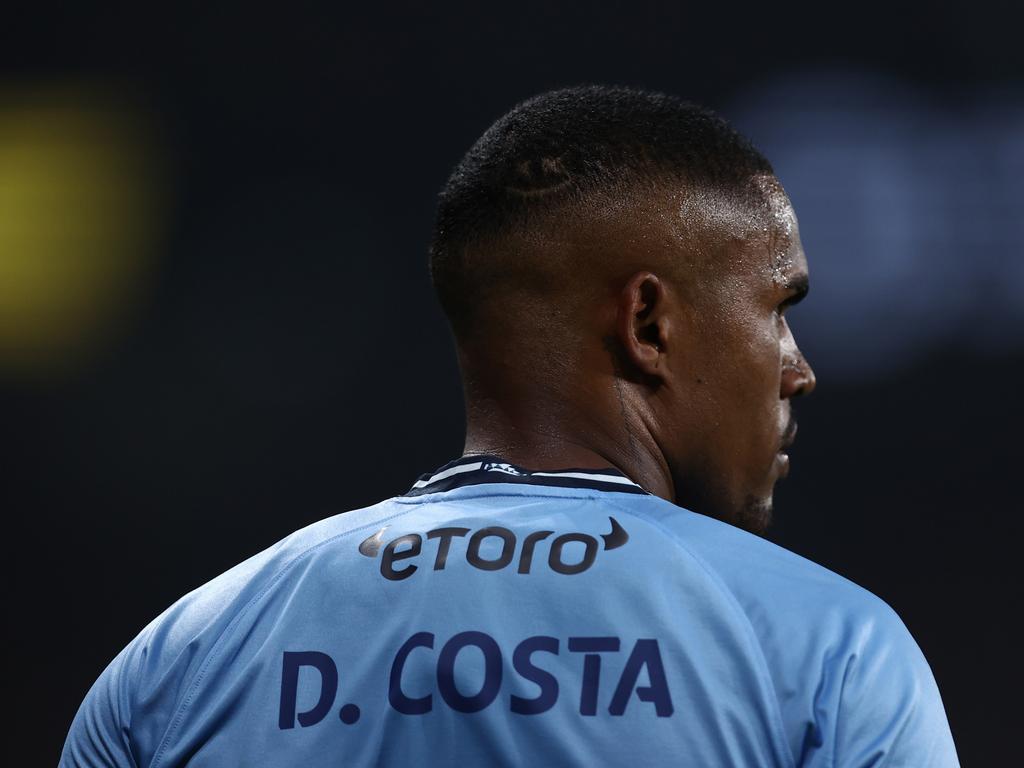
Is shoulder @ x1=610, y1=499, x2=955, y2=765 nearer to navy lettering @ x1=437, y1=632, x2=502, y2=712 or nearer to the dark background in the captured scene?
navy lettering @ x1=437, y1=632, x2=502, y2=712

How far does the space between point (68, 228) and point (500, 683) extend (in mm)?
2110

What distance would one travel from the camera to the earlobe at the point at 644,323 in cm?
99

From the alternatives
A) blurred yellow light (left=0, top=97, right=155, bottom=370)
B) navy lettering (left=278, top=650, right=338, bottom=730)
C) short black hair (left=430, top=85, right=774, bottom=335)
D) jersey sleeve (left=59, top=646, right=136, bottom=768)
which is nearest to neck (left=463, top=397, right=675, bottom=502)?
short black hair (left=430, top=85, right=774, bottom=335)

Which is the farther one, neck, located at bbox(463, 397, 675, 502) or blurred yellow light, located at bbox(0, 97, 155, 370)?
blurred yellow light, located at bbox(0, 97, 155, 370)

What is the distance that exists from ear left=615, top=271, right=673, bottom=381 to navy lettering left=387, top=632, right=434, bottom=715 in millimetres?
295

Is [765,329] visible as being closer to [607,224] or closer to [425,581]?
[607,224]

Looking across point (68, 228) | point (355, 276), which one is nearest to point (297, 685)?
point (355, 276)

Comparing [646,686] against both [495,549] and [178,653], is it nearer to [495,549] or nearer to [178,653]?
[495,549]

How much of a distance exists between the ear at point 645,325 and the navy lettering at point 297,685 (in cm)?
34

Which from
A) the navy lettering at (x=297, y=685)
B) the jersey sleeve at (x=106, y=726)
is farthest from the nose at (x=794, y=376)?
the jersey sleeve at (x=106, y=726)

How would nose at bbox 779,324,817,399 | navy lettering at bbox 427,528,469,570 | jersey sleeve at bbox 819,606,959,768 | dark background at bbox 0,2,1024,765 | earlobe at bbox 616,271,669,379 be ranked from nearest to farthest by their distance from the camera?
jersey sleeve at bbox 819,606,959,768, navy lettering at bbox 427,528,469,570, earlobe at bbox 616,271,669,379, nose at bbox 779,324,817,399, dark background at bbox 0,2,1024,765

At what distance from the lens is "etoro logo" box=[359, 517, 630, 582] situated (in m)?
0.85

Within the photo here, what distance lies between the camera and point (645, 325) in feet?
3.29

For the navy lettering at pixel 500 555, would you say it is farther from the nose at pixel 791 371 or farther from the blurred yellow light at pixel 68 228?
the blurred yellow light at pixel 68 228
